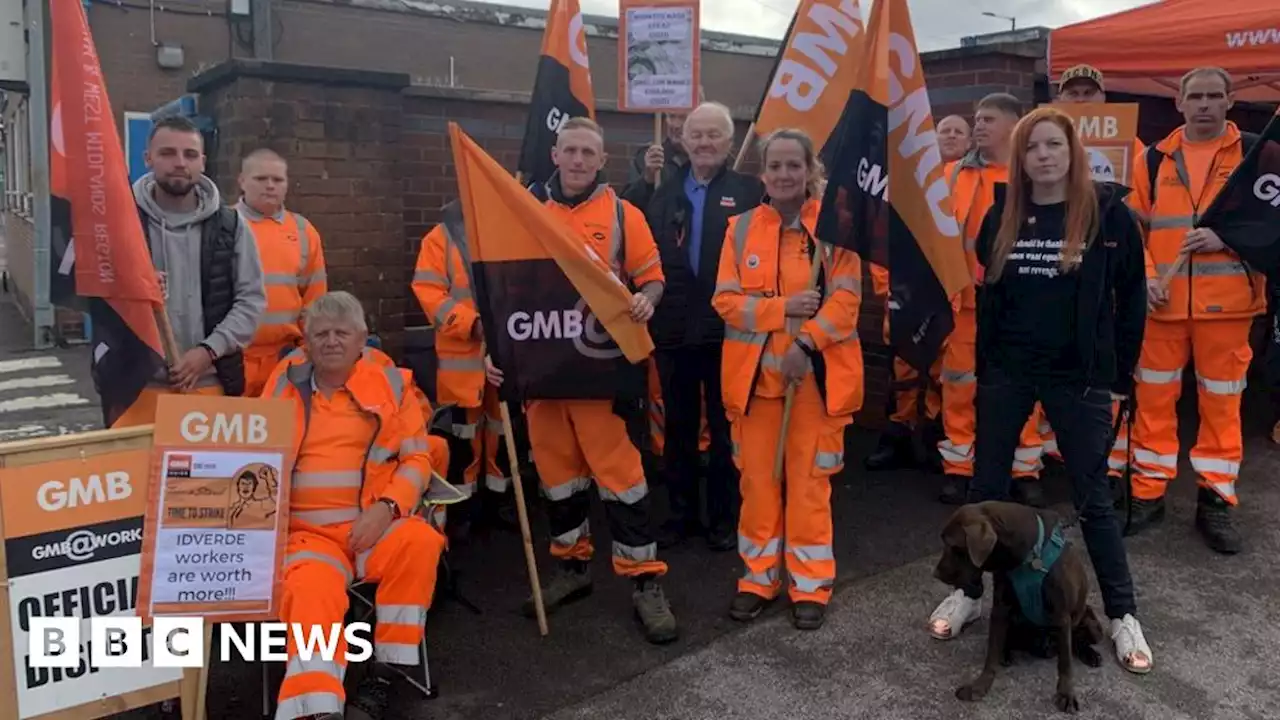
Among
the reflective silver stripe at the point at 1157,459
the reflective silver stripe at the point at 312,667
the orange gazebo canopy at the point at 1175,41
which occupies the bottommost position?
the reflective silver stripe at the point at 312,667

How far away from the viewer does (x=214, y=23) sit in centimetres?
1345

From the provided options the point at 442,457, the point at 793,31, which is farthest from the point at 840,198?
the point at 442,457

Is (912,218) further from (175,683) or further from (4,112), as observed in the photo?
(4,112)

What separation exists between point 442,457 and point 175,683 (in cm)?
144

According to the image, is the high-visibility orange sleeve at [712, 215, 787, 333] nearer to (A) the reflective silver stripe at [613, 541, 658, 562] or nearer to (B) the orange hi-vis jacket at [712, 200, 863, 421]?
(B) the orange hi-vis jacket at [712, 200, 863, 421]

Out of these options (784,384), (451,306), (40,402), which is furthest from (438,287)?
(40,402)

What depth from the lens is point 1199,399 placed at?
209 inches

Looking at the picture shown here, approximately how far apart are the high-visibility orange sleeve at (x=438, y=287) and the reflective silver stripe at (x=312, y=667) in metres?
1.93

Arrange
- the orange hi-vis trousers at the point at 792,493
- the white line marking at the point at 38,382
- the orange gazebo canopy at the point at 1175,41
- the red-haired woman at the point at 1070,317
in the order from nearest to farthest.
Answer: the red-haired woman at the point at 1070,317, the orange hi-vis trousers at the point at 792,493, the orange gazebo canopy at the point at 1175,41, the white line marking at the point at 38,382

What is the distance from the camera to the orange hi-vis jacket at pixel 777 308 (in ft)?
13.4

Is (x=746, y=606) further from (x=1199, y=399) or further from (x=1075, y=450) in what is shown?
(x=1199, y=399)

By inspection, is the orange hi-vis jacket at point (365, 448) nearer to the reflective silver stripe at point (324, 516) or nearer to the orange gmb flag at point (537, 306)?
the reflective silver stripe at point (324, 516)

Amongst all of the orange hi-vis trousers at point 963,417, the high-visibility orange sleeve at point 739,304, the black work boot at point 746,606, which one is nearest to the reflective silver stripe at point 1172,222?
the orange hi-vis trousers at point 963,417

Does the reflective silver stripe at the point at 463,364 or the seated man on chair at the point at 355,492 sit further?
the reflective silver stripe at the point at 463,364
